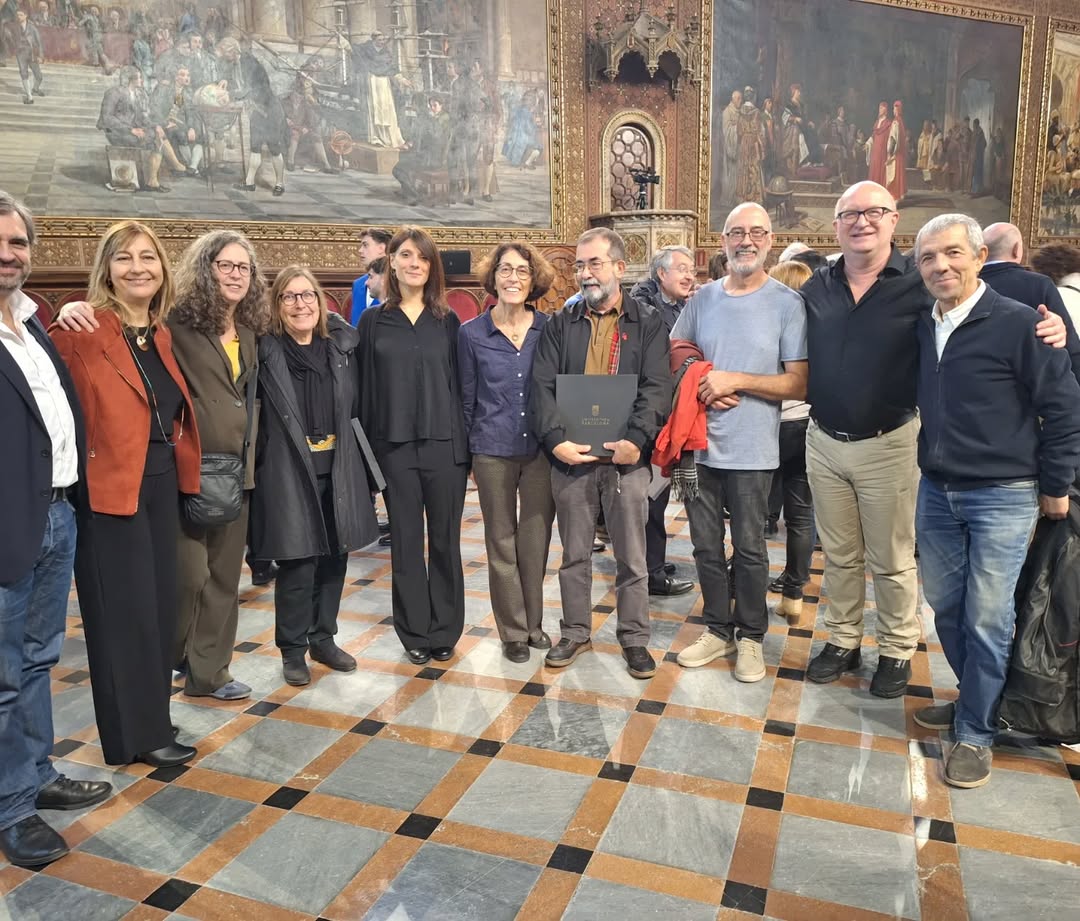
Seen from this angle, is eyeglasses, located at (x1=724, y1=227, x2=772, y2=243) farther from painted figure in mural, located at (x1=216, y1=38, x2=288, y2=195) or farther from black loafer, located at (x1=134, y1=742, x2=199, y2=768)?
painted figure in mural, located at (x1=216, y1=38, x2=288, y2=195)

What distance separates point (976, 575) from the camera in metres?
2.69

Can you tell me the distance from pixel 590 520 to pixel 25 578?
2.05 m

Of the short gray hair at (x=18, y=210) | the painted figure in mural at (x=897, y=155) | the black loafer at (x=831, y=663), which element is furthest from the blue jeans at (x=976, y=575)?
the painted figure in mural at (x=897, y=155)

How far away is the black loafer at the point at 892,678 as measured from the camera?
329 centimetres

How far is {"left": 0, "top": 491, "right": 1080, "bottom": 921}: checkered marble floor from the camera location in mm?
2201

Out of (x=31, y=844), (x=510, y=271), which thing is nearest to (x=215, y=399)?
(x=510, y=271)

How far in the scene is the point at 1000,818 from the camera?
98.5 inches

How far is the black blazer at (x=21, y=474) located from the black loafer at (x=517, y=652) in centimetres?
200

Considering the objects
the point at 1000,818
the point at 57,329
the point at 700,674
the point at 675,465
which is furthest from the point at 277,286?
the point at 1000,818

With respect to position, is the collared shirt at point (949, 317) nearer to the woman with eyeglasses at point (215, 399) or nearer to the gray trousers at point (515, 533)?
the gray trousers at point (515, 533)

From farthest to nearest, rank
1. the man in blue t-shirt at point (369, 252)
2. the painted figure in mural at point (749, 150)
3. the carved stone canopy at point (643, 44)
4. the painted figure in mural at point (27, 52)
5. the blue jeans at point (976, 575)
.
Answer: the painted figure in mural at point (749, 150)
the carved stone canopy at point (643, 44)
the painted figure in mural at point (27, 52)
the man in blue t-shirt at point (369, 252)
the blue jeans at point (976, 575)

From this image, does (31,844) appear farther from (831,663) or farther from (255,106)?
(255,106)

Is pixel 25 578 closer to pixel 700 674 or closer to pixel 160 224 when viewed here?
pixel 700 674

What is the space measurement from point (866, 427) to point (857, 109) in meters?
11.8
